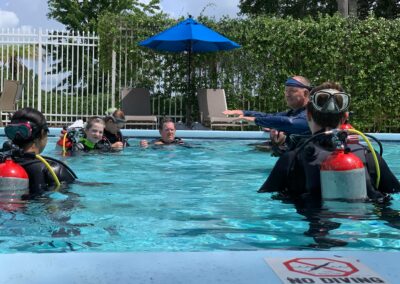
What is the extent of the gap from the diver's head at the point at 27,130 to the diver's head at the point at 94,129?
143 inches

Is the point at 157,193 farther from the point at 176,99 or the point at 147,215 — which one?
the point at 176,99

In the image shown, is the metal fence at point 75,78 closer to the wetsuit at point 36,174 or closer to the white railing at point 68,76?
the white railing at point 68,76

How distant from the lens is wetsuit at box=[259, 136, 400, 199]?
3555 mm

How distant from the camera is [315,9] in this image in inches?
1099

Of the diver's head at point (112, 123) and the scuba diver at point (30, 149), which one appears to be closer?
the scuba diver at point (30, 149)

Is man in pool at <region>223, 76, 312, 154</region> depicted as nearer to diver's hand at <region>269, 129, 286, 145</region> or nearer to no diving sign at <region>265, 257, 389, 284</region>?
diver's hand at <region>269, 129, 286, 145</region>

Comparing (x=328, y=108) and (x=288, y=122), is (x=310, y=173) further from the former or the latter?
(x=288, y=122)

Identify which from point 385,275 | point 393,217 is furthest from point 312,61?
point 385,275

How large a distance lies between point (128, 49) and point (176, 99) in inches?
68.7

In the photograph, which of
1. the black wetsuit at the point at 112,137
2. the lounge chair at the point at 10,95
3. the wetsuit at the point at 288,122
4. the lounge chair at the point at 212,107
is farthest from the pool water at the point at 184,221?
the lounge chair at the point at 10,95

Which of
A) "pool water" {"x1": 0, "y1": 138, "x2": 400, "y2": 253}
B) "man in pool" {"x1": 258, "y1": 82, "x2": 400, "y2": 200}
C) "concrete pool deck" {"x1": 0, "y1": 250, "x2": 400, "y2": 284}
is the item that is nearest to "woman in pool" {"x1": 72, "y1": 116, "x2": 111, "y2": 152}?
"pool water" {"x1": 0, "y1": 138, "x2": 400, "y2": 253}

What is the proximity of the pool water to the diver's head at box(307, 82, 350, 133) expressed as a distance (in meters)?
0.51

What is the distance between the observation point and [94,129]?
7.58m

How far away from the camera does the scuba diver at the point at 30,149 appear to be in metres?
3.78
